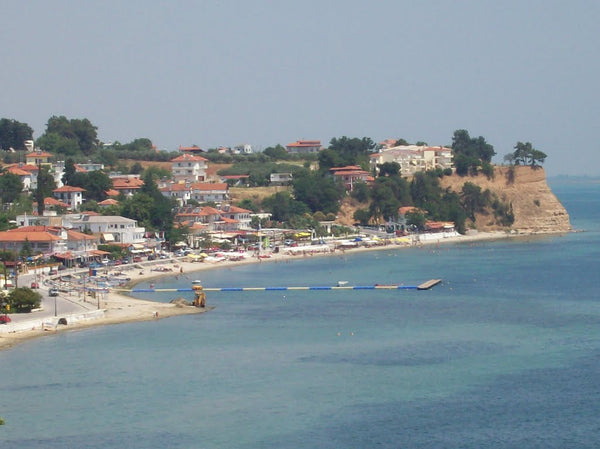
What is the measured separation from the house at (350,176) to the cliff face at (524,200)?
430 inches

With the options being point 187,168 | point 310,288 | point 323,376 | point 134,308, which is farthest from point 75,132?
point 323,376

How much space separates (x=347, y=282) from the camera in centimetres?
6694

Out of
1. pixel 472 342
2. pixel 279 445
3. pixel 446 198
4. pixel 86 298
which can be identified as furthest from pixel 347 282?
pixel 446 198

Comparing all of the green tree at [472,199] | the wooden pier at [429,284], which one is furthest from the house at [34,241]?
the green tree at [472,199]

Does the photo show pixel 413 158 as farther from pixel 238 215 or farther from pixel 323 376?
pixel 323 376

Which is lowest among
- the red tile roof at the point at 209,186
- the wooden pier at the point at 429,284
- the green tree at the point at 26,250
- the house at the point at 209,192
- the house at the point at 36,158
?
the wooden pier at the point at 429,284

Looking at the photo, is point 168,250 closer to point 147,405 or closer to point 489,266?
point 489,266

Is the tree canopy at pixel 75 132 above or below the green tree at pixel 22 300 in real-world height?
above

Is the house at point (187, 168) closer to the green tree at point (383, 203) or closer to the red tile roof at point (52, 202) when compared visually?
the green tree at point (383, 203)

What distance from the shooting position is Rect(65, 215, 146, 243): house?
77.7 meters

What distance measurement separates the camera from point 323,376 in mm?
38438

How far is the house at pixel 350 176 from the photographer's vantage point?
10988 cm

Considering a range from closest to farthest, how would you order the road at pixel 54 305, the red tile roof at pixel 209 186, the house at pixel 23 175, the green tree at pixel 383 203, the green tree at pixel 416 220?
the road at pixel 54 305 → the house at pixel 23 175 → the red tile roof at pixel 209 186 → the green tree at pixel 416 220 → the green tree at pixel 383 203

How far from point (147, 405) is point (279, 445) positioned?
20.5 feet
